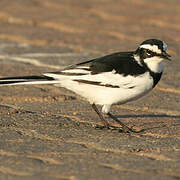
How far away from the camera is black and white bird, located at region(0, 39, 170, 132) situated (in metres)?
5.66

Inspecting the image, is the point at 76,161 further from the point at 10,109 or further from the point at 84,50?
the point at 84,50

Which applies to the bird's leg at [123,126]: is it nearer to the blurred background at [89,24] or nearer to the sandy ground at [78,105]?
the sandy ground at [78,105]

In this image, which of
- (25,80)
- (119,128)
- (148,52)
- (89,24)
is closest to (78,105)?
(119,128)

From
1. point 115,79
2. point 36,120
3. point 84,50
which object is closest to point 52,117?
point 36,120

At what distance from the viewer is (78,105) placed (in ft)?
22.2

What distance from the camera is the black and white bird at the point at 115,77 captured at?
223 inches

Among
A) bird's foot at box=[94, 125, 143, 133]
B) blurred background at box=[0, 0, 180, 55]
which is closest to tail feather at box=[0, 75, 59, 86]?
bird's foot at box=[94, 125, 143, 133]

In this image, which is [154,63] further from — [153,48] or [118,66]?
[118,66]

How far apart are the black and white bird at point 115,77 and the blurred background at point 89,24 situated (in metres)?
3.61

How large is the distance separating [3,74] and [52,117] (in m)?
1.94

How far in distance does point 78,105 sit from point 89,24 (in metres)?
4.89

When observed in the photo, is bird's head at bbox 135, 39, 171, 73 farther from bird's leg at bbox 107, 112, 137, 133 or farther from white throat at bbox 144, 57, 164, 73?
bird's leg at bbox 107, 112, 137, 133

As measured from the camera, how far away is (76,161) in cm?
465

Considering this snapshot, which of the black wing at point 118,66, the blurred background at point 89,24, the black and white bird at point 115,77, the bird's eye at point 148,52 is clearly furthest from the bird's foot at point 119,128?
the blurred background at point 89,24
